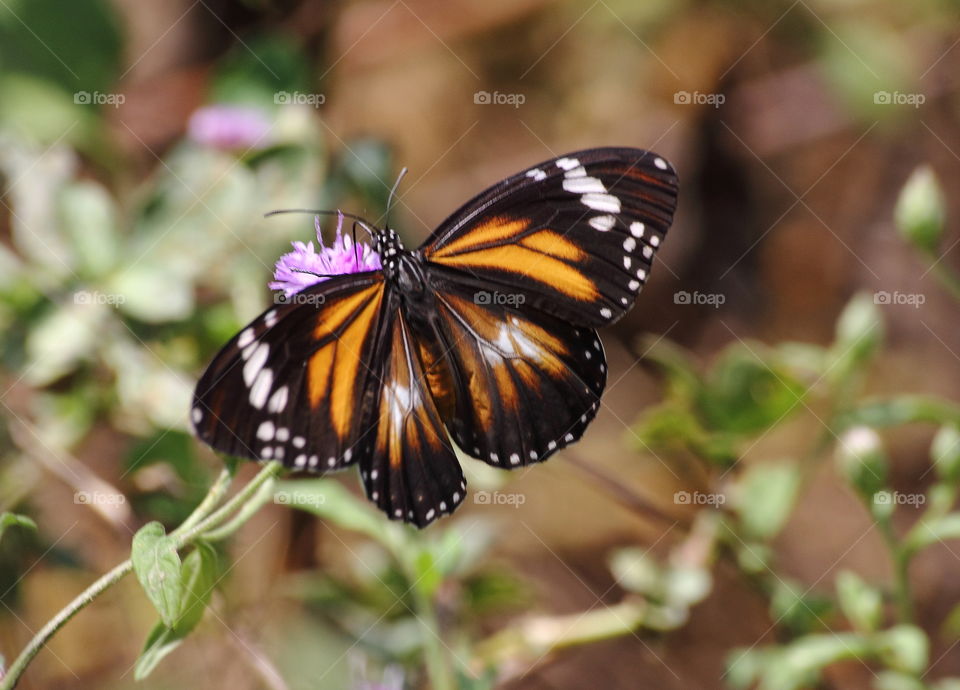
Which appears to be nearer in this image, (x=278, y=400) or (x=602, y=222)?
(x=278, y=400)

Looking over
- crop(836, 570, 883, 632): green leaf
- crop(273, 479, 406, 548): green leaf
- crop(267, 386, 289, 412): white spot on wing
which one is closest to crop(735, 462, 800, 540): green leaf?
crop(836, 570, 883, 632): green leaf

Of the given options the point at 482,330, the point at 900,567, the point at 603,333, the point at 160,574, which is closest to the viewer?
the point at 160,574

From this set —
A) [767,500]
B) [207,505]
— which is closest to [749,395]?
[767,500]

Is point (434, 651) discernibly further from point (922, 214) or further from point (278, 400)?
point (922, 214)

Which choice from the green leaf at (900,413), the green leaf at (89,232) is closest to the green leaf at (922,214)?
the green leaf at (900,413)

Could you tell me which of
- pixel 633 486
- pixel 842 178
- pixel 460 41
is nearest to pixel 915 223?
pixel 633 486

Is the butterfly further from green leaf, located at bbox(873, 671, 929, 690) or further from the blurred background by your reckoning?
green leaf, located at bbox(873, 671, 929, 690)

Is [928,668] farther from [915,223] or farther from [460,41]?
[460,41]
